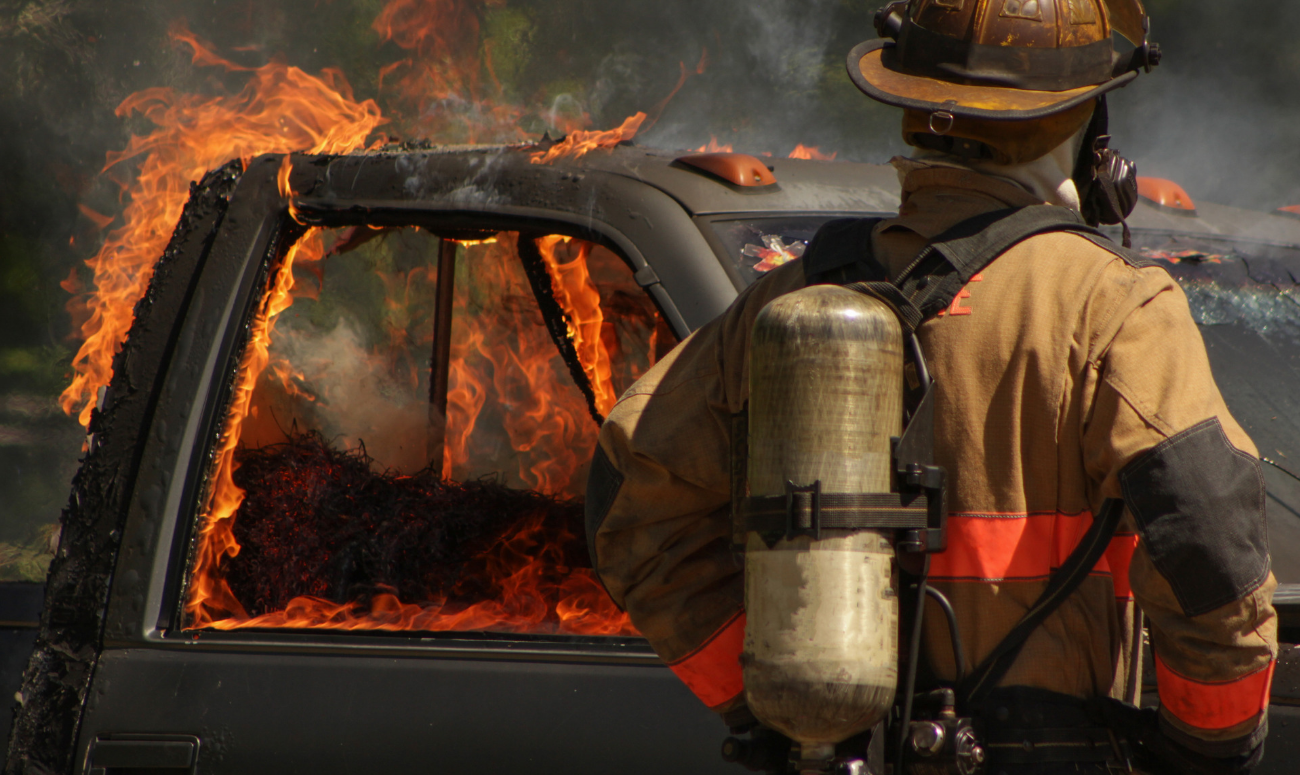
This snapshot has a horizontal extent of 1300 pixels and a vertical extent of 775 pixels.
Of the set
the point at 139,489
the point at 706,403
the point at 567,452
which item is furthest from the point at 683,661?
the point at 567,452

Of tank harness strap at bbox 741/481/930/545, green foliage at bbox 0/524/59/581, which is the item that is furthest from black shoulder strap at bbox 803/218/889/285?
green foliage at bbox 0/524/59/581

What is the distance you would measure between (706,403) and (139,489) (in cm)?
124

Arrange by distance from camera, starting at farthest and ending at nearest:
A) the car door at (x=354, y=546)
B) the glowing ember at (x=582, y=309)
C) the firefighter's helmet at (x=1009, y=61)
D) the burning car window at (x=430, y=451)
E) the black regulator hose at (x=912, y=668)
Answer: the glowing ember at (x=582, y=309)
the burning car window at (x=430, y=451)
the car door at (x=354, y=546)
the firefighter's helmet at (x=1009, y=61)
the black regulator hose at (x=912, y=668)

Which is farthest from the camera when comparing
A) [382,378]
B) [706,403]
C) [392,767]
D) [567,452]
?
[382,378]

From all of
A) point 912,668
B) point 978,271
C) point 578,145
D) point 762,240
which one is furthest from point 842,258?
point 578,145

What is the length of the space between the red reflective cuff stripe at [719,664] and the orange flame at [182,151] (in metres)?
1.54

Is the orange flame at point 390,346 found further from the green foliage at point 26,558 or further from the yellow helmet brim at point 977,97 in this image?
the green foliage at point 26,558

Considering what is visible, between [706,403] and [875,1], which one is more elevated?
[875,1]

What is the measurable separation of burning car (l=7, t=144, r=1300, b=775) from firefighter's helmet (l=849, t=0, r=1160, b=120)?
62cm

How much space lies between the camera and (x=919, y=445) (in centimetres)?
156

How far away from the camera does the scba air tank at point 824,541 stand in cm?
147

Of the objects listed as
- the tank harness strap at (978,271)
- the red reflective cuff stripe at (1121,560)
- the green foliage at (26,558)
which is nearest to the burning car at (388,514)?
the red reflective cuff stripe at (1121,560)

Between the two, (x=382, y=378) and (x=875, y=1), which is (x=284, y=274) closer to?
(x=382, y=378)

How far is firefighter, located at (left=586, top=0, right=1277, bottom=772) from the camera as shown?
1.47 m
